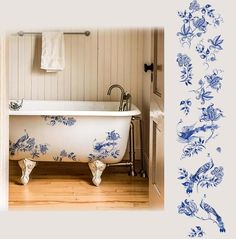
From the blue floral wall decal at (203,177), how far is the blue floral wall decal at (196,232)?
148 mm

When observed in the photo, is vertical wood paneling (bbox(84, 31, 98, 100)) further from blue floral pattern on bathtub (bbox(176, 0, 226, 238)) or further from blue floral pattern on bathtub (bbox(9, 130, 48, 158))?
blue floral pattern on bathtub (bbox(176, 0, 226, 238))

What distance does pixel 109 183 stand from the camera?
395cm

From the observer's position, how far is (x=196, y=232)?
1.95 meters

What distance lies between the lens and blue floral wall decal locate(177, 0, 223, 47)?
1.89m

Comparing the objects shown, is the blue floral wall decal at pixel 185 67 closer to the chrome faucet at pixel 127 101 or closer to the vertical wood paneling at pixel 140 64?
the chrome faucet at pixel 127 101

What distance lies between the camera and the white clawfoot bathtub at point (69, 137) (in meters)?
3.78

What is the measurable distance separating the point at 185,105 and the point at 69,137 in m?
2.02

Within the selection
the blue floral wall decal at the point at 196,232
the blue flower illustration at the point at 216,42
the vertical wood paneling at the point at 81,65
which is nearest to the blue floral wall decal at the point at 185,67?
the blue flower illustration at the point at 216,42

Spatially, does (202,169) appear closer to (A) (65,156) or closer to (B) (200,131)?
(B) (200,131)

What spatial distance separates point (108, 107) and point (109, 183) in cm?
88

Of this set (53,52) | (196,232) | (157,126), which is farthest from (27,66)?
A: (196,232)

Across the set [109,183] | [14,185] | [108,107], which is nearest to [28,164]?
[14,185]

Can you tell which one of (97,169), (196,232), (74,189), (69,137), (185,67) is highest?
(185,67)

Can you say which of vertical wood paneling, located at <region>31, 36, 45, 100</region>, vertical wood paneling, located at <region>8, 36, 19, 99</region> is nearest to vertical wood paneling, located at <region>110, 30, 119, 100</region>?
vertical wood paneling, located at <region>31, 36, 45, 100</region>
